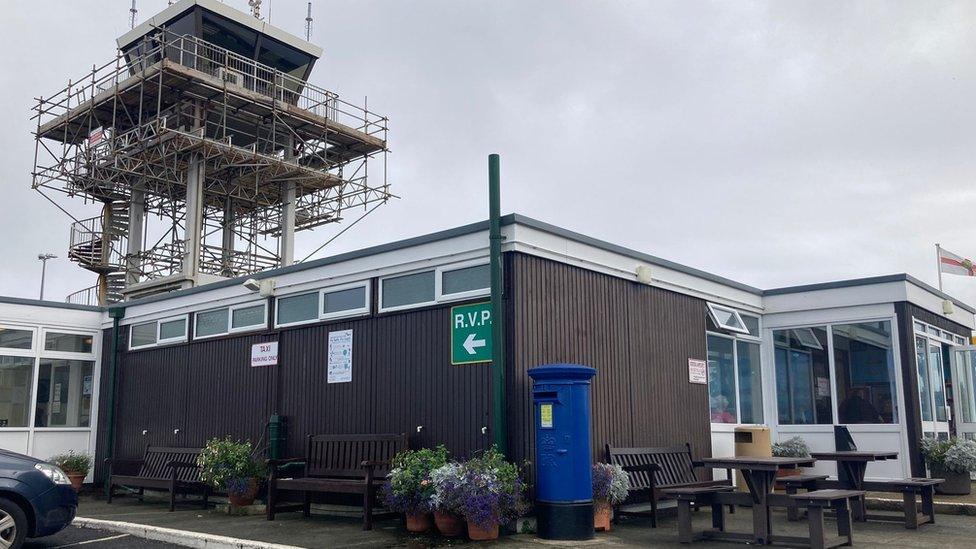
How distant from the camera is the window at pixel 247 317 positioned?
1295 centimetres

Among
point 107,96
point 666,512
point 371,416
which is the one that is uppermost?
point 107,96

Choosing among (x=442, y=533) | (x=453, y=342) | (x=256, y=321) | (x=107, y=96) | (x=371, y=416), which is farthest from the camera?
(x=107, y=96)

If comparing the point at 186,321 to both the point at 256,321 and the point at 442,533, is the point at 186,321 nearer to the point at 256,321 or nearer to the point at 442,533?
the point at 256,321

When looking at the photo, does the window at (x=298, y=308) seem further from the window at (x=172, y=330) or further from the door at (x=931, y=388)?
the door at (x=931, y=388)

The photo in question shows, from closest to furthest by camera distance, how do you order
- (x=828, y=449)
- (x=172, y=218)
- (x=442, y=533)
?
1. (x=442, y=533)
2. (x=828, y=449)
3. (x=172, y=218)

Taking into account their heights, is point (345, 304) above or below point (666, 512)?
above

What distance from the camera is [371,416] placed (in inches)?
431

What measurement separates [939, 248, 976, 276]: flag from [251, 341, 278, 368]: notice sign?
13.7 metres

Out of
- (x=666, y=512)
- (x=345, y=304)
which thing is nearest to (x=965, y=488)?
(x=666, y=512)

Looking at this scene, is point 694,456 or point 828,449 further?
point 828,449

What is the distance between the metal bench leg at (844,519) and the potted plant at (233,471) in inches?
289

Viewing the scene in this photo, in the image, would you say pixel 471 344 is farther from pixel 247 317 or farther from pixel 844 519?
pixel 247 317

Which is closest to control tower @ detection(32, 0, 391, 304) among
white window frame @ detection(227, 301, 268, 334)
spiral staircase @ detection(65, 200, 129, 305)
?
spiral staircase @ detection(65, 200, 129, 305)

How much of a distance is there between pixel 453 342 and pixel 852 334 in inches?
303
